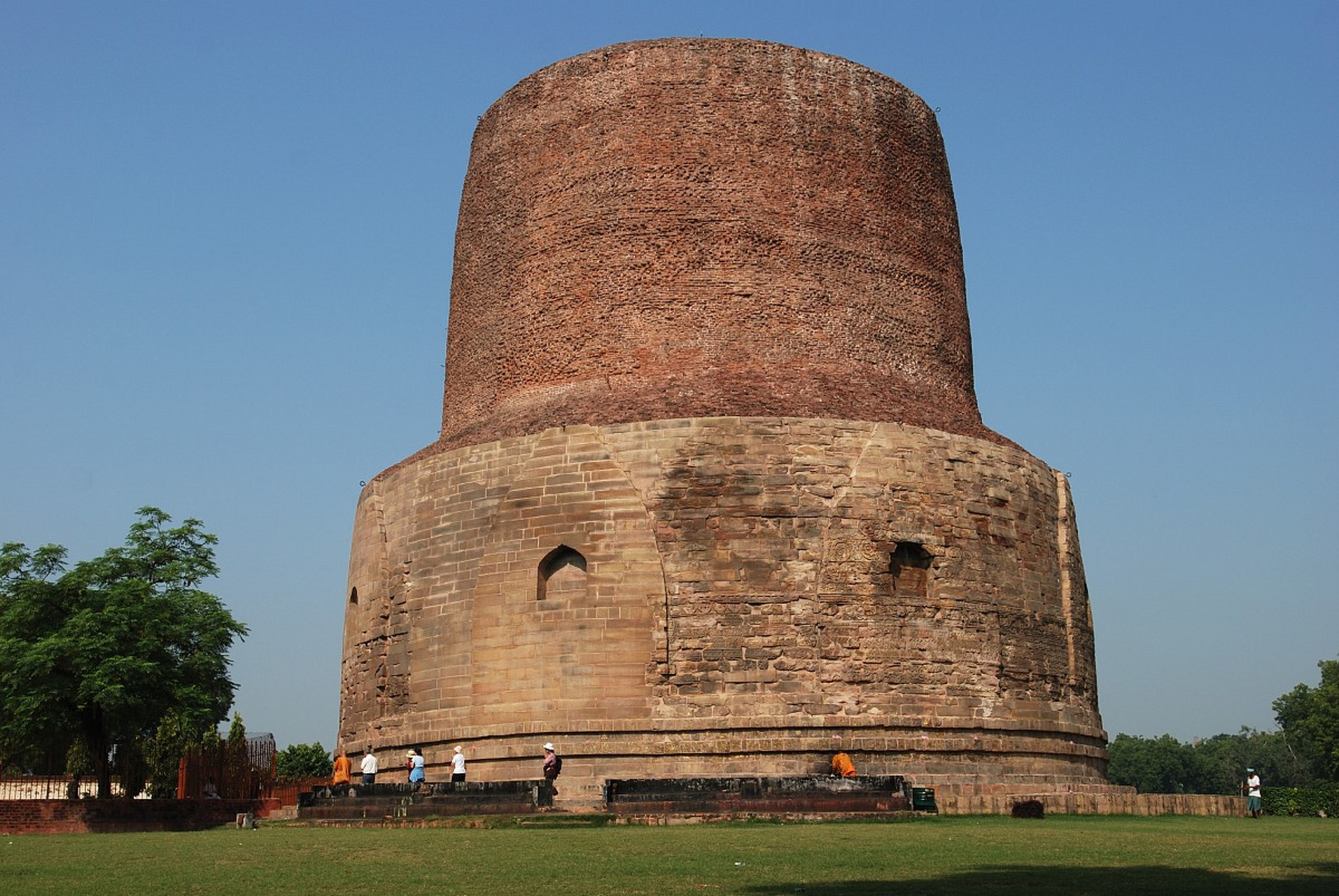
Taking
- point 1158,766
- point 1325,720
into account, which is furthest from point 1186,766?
point 1325,720

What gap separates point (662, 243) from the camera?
73.6 feet

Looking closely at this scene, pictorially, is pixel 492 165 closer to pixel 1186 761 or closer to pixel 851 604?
pixel 851 604

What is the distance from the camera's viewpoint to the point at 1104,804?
18.8 meters

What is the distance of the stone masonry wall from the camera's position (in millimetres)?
19141

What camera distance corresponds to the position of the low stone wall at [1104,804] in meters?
17.7

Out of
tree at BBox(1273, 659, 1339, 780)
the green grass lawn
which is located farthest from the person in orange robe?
tree at BBox(1273, 659, 1339, 780)

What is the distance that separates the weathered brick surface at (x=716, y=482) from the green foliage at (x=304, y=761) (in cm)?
2220

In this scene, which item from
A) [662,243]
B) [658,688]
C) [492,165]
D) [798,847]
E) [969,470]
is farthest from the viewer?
[492,165]

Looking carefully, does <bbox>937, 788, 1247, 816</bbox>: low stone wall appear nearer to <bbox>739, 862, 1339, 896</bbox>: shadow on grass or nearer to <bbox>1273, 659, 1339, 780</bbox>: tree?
<bbox>739, 862, 1339, 896</bbox>: shadow on grass

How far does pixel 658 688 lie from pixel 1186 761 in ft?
291

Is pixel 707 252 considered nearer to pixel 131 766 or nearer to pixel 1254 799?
pixel 1254 799

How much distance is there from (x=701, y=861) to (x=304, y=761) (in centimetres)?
3773

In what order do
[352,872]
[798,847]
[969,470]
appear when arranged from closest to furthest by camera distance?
[352,872] < [798,847] < [969,470]

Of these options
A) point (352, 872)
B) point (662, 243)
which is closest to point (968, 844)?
point (352, 872)
